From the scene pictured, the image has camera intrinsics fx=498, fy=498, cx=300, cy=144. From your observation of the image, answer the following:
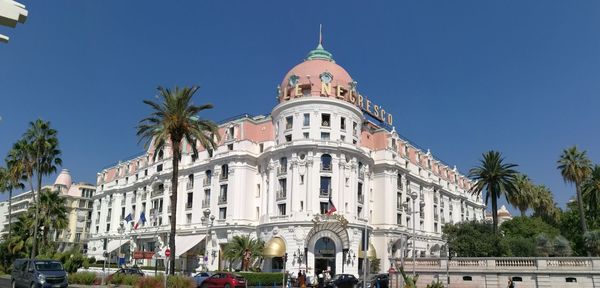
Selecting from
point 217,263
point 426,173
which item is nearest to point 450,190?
point 426,173

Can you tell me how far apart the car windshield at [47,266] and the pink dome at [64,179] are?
291 ft

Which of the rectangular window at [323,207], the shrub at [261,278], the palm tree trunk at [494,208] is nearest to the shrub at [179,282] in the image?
the shrub at [261,278]

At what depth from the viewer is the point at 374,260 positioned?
59531 mm

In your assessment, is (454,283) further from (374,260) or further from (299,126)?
(299,126)

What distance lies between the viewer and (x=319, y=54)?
66.1 metres

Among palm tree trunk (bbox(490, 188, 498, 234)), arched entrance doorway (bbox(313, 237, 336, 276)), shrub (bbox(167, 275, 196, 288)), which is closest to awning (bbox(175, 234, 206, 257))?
arched entrance doorway (bbox(313, 237, 336, 276))

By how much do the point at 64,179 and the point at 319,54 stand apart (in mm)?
76192

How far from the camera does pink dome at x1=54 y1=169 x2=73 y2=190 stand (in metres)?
112

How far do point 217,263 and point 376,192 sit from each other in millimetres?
22458

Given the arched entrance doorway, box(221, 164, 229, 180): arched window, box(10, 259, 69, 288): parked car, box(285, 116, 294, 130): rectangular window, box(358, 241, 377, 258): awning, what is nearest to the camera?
box(10, 259, 69, 288): parked car

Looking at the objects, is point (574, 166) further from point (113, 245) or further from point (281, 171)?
point (113, 245)

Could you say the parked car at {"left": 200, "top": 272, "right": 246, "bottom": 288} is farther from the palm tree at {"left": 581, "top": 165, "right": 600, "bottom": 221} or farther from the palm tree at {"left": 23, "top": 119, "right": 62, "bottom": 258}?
the palm tree at {"left": 581, "top": 165, "right": 600, "bottom": 221}

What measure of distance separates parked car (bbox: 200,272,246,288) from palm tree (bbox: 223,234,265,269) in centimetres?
1753

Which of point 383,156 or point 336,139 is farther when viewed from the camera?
point 383,156
